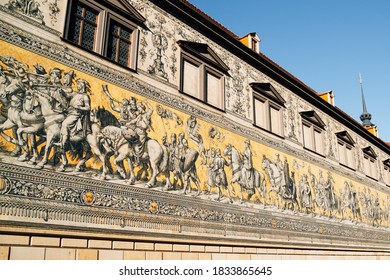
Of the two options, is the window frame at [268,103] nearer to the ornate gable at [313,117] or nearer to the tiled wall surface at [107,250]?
the ornate gable at [313,117]

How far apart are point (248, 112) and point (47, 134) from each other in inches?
219

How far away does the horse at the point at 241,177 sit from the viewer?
27.4ft

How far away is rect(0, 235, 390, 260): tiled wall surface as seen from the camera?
468cm

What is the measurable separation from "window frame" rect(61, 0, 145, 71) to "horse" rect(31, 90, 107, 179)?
3.97ft

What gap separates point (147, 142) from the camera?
6.54 meters

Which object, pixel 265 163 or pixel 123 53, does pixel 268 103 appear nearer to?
pixel 265 163

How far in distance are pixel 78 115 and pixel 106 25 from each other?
6.60 ft

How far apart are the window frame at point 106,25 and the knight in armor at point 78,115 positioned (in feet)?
2.53

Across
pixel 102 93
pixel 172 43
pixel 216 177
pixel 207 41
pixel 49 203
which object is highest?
pixel 207 41

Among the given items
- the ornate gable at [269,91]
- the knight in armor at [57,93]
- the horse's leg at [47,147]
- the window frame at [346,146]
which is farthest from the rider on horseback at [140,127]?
the window frame at [346,146]

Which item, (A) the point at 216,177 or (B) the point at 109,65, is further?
(A) the point at 216,177

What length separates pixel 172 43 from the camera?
25.6 feet
